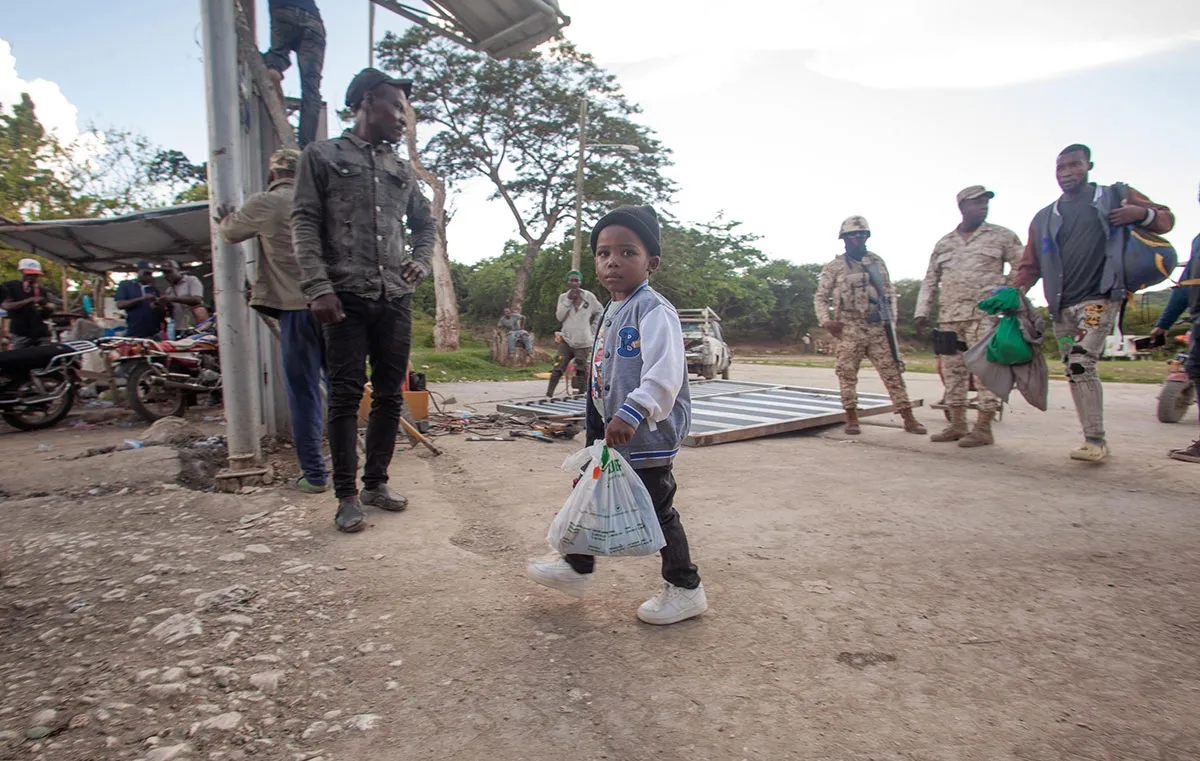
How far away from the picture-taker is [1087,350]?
4.52 m

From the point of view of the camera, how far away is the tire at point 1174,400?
680 centimetres

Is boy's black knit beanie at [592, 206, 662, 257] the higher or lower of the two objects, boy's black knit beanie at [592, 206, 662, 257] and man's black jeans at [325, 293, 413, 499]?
the higher

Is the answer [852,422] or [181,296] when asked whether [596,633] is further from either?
[181,296]

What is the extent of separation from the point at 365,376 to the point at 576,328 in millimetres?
5716

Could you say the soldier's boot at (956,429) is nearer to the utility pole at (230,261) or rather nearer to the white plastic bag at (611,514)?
the white plastic bag at (611,514)

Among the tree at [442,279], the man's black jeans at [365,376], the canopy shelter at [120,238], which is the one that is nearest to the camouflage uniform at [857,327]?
the man's black jeans at [365,376]

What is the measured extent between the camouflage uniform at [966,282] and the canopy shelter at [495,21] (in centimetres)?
387

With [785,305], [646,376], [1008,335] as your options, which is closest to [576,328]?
[1008,335]

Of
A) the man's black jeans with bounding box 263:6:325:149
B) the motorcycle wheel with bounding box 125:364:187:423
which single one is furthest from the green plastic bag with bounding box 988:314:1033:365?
the motorcycle wheel with bounding box 125:364:187:423

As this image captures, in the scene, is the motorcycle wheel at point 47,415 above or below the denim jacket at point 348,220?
below

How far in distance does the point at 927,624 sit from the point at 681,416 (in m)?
1.05

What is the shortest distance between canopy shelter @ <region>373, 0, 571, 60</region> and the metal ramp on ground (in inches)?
137

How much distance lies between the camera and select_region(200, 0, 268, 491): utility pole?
3756 mm

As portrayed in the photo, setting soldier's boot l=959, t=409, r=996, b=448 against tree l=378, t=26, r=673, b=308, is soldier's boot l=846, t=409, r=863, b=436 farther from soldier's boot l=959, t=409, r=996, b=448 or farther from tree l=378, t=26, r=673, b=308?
tree l=378, t=26, r=673, b=308
